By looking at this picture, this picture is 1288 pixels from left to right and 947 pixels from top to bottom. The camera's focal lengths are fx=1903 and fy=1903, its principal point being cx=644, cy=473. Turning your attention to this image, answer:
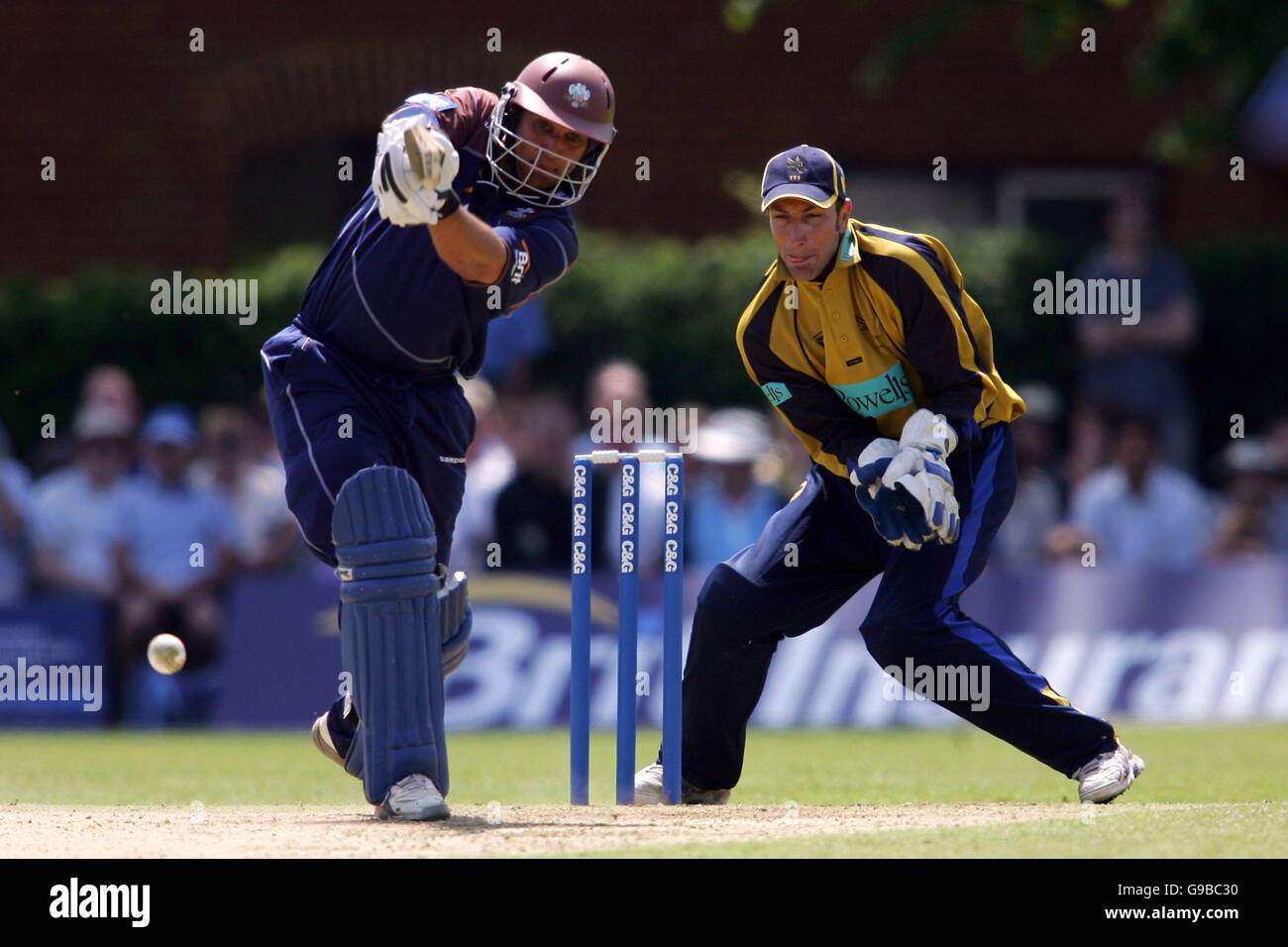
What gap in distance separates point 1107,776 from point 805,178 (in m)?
2.01

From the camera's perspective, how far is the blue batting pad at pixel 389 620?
5.32 m

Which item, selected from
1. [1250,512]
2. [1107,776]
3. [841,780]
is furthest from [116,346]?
[1107,776]

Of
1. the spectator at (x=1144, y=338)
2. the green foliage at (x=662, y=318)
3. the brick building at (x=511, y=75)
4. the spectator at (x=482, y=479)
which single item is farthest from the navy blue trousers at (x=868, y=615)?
the brick building at (x=511, y=75)

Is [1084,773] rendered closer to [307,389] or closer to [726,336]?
[307,389]

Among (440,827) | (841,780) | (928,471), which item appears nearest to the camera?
(440,827)

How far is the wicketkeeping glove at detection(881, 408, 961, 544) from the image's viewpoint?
18.0ft

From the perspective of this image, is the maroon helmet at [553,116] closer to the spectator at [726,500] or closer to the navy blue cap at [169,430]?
the spectator at [726,500]

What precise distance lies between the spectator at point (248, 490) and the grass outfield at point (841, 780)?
1208 mm

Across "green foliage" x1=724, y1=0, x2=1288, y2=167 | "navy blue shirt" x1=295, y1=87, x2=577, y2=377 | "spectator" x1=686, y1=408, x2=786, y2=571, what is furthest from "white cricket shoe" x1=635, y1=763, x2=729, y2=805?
"green foliage" x1=724, y1=0, x2=1288, y2=167

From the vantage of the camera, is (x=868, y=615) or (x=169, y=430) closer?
(x=868, y=615)

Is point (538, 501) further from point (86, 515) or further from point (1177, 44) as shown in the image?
point (1177, 44)

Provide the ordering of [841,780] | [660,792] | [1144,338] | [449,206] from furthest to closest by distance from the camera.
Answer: [1144,338], [841,780], [660,792], [449,206]

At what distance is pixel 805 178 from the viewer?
18.4 ft

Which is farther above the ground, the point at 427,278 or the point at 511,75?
the point at 511,75
